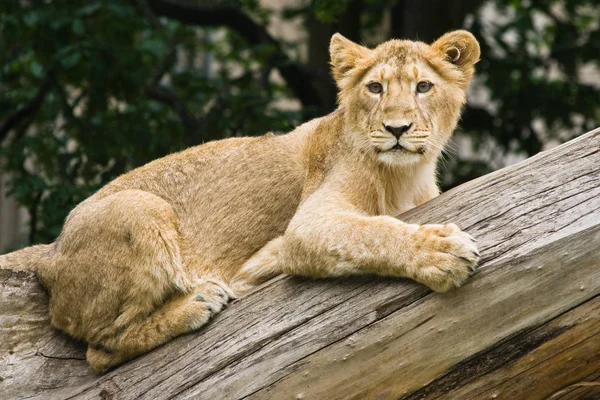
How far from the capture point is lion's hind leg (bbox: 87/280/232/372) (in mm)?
5816

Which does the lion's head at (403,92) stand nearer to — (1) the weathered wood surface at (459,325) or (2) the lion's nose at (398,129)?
(2) the lion's nose at (398,129)

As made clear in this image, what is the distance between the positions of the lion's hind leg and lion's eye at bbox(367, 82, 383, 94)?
5.61 feet

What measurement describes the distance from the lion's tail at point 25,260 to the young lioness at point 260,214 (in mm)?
11

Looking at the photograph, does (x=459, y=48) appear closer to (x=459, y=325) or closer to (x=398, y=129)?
(x=398, y=129)

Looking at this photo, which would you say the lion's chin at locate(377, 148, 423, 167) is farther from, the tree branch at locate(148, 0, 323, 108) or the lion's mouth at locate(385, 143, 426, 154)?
the tree branch at locate(148, 0, 323, 108)

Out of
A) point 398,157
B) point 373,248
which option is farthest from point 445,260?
point 398,157

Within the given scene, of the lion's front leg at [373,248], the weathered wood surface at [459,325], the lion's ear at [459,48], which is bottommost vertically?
the weathered wood surface at [459,325]

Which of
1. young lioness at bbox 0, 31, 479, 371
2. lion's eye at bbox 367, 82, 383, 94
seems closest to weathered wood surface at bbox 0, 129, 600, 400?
young lioness at bbox 0, 31, 479, 371

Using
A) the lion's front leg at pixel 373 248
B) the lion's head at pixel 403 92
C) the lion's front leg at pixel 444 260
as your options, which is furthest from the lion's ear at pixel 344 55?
the lion's front leg at pixel 444 260

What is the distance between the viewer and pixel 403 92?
5797 millimetres

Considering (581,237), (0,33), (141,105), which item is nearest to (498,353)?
(581,237)

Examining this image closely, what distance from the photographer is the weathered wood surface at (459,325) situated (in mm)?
4875

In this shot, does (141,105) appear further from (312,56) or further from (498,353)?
(498,353)

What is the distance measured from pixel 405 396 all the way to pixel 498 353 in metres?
0.59
